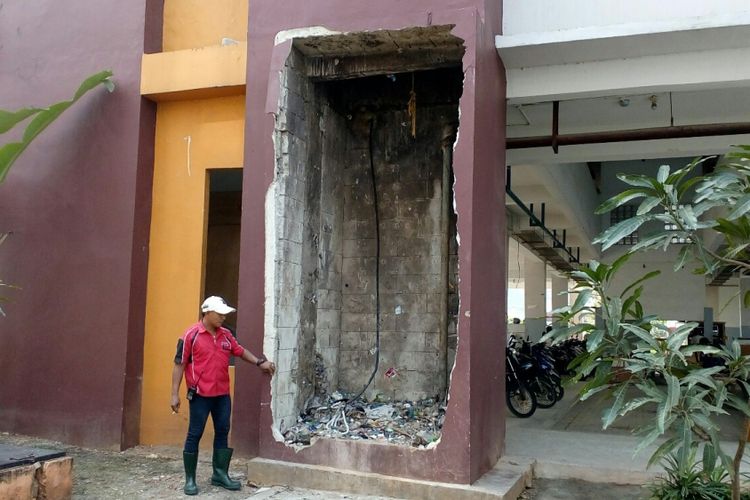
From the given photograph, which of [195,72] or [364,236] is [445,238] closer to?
[364,236]

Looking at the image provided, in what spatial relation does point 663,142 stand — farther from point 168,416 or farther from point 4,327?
point 4,327

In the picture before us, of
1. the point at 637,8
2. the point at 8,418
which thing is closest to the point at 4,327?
the point at 8,418

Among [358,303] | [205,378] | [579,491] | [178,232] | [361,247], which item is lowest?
[579,491]

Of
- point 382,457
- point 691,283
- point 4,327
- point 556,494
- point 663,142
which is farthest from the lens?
point 691,283

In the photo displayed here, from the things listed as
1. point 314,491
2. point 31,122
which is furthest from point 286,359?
point 31,122

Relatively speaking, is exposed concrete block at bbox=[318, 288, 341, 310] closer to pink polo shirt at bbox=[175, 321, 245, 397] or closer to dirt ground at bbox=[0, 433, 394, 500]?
pink polo shirt at bbox=[175, 321, 245, 397]

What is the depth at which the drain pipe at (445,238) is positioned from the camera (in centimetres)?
690

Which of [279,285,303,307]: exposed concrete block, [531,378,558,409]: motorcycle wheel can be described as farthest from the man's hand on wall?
[531,378,558,409]: motorcycle wheel

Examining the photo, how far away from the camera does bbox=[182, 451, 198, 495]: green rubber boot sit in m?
5.44

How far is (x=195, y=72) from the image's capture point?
700cm

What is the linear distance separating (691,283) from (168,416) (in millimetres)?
18179

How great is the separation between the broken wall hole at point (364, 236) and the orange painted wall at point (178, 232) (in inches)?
38.0

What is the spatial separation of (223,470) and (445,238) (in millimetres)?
3072

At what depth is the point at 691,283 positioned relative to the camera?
20.8 meters
